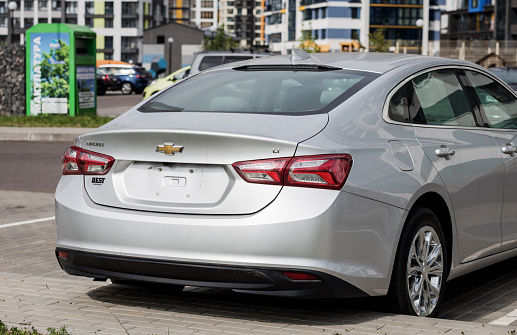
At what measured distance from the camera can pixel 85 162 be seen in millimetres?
5090

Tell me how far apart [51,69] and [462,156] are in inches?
725

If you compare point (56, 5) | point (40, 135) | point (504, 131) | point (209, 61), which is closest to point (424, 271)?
point (504, 131)

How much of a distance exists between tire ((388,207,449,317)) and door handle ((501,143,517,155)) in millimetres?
1030

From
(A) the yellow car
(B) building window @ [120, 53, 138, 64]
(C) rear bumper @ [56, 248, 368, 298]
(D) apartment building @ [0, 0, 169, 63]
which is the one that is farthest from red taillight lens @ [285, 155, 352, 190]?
(B) building window @ [120, 53, 138, 64]

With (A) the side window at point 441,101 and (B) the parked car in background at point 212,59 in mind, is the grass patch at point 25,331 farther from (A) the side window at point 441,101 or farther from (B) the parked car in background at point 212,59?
(B) the parked car in background at point 212,59

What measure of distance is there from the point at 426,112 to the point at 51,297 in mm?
2390

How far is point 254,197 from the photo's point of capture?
182 inches

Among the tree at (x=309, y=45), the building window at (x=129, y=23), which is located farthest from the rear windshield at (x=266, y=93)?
the building window at (x=129, y=23)

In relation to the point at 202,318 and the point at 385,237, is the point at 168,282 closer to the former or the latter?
the point at 202,318

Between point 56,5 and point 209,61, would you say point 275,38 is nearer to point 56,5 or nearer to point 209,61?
point 56,5

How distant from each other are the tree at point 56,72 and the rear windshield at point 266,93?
1750 centimetres

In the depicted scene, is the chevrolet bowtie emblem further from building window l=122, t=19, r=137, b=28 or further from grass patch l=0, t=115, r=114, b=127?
building window l=122, t=19, r=137, b=28

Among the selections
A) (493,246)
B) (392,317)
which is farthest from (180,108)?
(493,246)

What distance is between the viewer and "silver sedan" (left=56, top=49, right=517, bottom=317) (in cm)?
461
